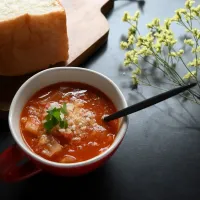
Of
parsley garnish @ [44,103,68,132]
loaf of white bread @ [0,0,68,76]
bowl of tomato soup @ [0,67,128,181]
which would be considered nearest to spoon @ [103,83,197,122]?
bowl of tomato soup @ [0,67,128,181]

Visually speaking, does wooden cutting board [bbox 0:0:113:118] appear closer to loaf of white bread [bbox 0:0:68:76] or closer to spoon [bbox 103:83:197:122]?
loaf of white bread [bbox 0:0:68:76]

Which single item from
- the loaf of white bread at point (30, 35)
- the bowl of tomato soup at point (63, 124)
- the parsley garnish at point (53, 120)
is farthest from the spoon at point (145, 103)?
the loaf of white bread at point (30, 35)

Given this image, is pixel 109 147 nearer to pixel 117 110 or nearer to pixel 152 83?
pixel 117 110

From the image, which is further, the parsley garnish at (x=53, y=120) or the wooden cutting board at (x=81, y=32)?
the wooden cutting board at (x=81, y=32)

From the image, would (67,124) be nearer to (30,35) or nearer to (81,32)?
(30,35)

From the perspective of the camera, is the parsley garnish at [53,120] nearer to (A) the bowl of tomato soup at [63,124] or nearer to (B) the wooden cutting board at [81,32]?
(A) the bowl of tomato soup at [63,124]

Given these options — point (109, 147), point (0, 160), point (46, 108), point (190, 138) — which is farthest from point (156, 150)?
point (0, 160)
